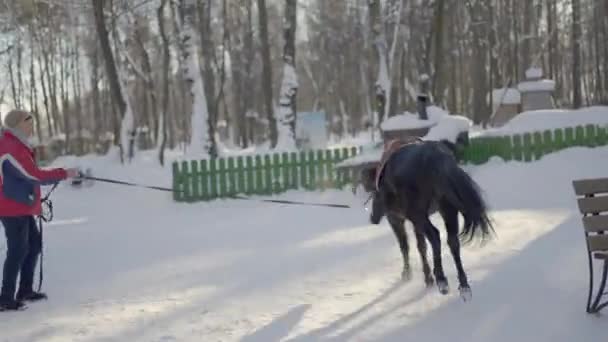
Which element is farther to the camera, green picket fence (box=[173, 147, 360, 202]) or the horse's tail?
A: green picket fence (box=[173, 147, 360, 202])

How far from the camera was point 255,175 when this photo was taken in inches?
545

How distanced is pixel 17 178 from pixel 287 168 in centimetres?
856

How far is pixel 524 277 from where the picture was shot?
585cm

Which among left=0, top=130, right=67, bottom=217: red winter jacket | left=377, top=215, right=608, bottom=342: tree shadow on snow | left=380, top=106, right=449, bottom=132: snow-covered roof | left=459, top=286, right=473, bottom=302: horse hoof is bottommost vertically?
left=377, top=215, right=608, bottom=342: tree shadow on snow

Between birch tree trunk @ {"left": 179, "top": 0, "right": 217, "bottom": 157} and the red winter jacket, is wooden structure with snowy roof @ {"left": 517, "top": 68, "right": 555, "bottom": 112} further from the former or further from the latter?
the red winter jacket

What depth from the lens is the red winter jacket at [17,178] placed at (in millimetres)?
5578

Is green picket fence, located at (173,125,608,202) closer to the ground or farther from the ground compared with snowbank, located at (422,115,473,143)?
closer to the ground

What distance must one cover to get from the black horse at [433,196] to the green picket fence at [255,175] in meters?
7.58

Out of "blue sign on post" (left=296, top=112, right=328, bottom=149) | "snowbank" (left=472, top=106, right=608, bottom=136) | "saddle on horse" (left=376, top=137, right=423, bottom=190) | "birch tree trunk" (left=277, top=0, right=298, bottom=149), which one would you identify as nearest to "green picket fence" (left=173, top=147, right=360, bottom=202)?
"snowbank" (left=472, top=106, right=608, bottom=136)

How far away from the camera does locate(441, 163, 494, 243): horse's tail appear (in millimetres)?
5098

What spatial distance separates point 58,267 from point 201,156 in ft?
31.9

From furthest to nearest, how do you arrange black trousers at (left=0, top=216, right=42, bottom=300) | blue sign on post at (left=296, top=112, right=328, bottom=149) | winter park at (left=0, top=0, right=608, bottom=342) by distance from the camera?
blue sign on post at (left=296, top=112, right=328, bottom=149), black trousers at (left=0, top=216, right=42, bottom=300), winter park at (left=0, top=0, right=608, bottom=342)

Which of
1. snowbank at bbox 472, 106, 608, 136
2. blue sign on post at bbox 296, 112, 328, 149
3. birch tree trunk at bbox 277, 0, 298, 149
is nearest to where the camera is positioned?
snowbank at bbox 472, 106, 608, 136

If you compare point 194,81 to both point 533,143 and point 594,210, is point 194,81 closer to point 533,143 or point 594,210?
point 533,143
